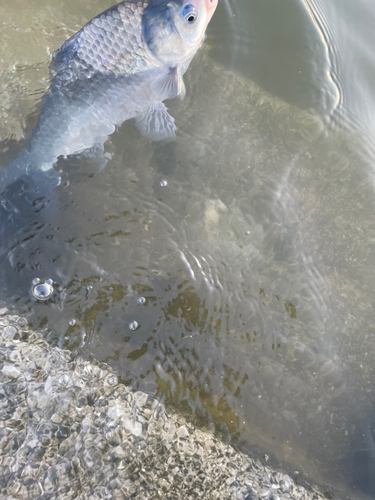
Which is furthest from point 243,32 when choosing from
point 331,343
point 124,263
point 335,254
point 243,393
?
point 243,393

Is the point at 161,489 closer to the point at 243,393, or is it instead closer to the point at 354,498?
the point at 243,393

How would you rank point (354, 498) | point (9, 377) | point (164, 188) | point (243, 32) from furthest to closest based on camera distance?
point (243, 32) < point (164, 188) < point (354, 498) < point (9, 377)

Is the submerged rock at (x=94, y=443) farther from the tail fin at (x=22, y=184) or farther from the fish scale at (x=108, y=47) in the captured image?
the fish scale at (x=108, y=47)

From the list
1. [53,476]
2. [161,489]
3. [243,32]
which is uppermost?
[243,32]

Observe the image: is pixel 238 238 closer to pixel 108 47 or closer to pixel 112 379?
pixel 112 379

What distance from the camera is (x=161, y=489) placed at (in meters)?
1.92

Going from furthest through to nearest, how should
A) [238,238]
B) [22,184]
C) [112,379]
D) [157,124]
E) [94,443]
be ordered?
1. [157,124]
2. [238,238]
3. [22,184]
4. [112,379]
5. [94,443]

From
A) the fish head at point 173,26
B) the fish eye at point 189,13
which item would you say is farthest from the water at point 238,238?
the fish eye at point 189,13

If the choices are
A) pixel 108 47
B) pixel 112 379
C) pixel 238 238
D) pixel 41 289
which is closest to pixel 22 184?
pixel 41 289

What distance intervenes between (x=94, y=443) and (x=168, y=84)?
2345 millimetres

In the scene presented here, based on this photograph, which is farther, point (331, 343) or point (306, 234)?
point (306, 234)

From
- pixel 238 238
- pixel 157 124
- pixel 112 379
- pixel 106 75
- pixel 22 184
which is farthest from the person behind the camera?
pixel 157 124

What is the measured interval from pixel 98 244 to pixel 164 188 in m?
0.65

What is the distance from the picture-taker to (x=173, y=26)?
2.36 meters
